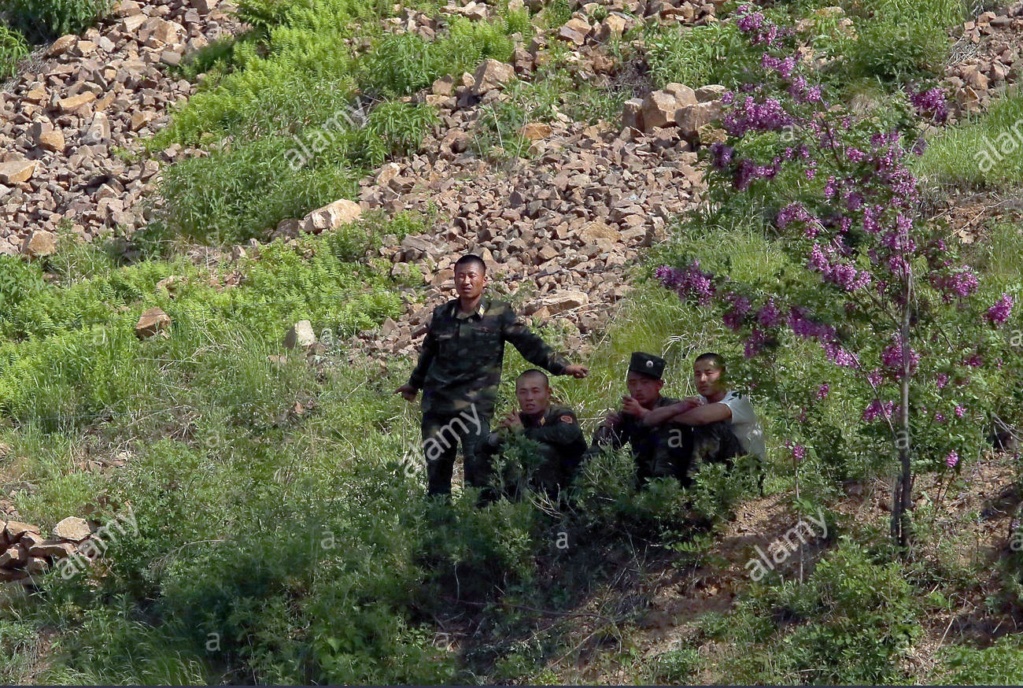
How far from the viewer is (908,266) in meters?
6.85

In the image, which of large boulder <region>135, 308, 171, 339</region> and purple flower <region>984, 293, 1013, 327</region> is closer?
purple flower <region>984, 293, 1013, 327</region>

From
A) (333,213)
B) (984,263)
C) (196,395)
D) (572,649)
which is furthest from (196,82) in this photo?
(572,649)

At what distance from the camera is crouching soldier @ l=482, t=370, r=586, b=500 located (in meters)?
7.63

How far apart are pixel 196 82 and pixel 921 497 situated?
9302 mm

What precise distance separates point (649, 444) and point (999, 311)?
5.98ft

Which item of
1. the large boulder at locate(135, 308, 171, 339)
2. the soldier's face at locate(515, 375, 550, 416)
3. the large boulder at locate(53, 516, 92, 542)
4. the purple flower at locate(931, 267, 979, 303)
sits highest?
the purple flower at locate(931, 267, 979, 303)

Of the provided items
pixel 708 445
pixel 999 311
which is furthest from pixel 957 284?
pixel 708 445

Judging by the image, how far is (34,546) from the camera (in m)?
9.09

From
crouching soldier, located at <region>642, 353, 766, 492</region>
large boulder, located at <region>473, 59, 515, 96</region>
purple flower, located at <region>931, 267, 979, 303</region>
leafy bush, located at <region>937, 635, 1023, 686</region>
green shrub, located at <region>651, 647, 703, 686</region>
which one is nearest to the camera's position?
leafy bush, located at <region>937, 635, 1023, 686</region>

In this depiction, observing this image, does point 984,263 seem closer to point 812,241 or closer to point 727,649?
point 812,241

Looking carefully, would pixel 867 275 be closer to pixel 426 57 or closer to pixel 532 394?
pixel 532 394

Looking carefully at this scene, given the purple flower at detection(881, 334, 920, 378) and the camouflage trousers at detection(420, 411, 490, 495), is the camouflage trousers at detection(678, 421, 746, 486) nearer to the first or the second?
the purple flower at detection(881, 334, 920, 378)

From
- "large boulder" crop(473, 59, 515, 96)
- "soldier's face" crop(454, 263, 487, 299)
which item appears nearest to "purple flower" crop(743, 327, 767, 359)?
"soldier's face" crop(454, 263, 487, 299)

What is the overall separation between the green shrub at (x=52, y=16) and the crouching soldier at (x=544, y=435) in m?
9.72
